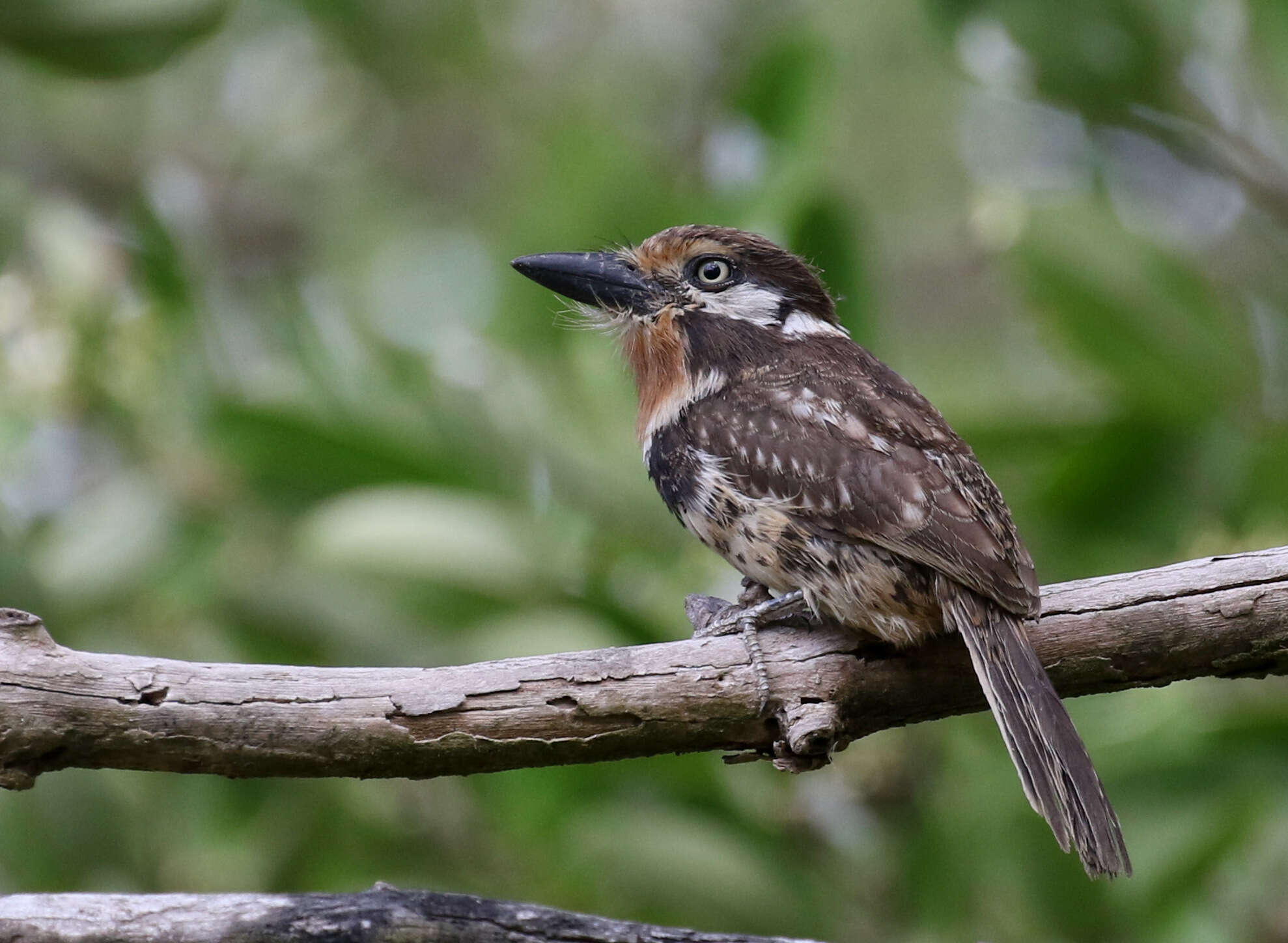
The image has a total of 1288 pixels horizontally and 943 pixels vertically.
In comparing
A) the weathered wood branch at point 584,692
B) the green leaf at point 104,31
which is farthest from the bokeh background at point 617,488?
the weathered wood branch at point 584,692

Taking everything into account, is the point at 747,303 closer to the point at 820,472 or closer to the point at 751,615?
the point at 820,472

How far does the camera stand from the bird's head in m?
3.14

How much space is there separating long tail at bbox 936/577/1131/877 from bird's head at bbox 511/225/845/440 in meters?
0.96

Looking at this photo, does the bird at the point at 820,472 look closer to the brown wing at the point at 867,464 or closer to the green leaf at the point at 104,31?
the brown wing at the point at 867,464

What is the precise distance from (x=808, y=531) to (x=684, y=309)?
0.78 meters

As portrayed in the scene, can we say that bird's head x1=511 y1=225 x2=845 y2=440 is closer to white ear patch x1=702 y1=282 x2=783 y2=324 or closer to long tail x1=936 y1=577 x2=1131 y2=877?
white ear patch x1=702 y1=282 x2=783 y2=324

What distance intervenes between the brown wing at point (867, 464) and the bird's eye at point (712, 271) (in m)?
0.34

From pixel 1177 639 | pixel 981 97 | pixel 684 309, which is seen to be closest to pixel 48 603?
pixel 684 309

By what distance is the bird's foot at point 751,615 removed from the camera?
232cm

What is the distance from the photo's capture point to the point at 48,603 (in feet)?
9.76

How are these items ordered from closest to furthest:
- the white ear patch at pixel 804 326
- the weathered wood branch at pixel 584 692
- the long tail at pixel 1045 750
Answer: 1. the weathered wood branch at pixel 584 692
2. the long tail at pixel 1045 750
3. the white ear patch at pixel 804 326

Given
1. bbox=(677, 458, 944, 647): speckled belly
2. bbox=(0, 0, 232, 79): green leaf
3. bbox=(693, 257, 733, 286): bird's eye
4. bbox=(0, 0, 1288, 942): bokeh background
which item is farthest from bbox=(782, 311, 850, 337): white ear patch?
bbox=(0, 0, 232, 79): green leaf

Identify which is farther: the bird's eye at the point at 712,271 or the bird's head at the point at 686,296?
the bird's eye at the point at 712,271

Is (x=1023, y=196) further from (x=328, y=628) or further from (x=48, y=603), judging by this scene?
(x=48, y=603)
